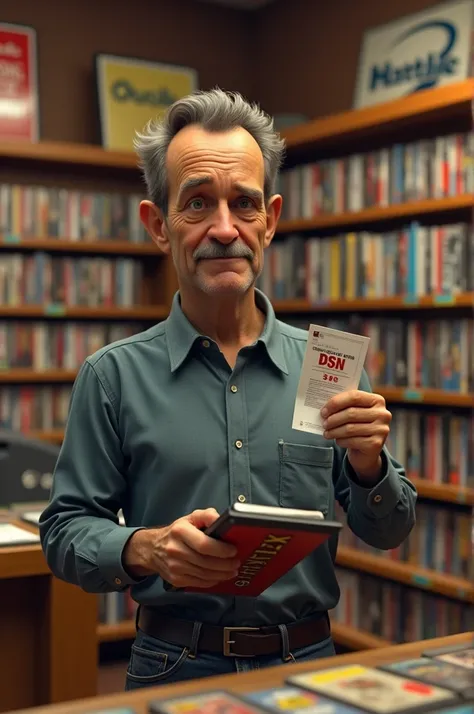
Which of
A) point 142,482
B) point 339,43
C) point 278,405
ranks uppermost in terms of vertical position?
point 339,43

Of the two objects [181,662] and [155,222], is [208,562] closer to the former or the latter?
[181,662]

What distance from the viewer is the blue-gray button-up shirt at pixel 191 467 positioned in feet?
4.94

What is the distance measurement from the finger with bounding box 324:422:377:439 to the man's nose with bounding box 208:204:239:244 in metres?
0.36

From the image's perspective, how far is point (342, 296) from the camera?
386 centimetres

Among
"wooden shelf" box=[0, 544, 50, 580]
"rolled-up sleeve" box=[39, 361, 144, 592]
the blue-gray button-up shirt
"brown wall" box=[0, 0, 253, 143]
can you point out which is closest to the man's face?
the blue-gray button-up shirt

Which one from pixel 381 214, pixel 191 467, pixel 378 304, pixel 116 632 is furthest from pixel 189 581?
pixel 116 632

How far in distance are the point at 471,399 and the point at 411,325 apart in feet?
1.42

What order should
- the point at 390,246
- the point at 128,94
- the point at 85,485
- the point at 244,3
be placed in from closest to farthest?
the point at 85,485, the point at 390,246, the point at 128,94, the point at 244,3

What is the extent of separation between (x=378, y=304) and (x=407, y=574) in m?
1.03

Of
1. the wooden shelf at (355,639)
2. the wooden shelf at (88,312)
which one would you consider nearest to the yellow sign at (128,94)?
the wooden shelf at (88,312)

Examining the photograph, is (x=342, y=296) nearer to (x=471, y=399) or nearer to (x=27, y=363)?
(x=471, y=399)

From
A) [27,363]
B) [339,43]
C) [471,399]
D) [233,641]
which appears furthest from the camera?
[339,43]

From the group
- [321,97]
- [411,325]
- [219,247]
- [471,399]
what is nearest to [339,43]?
[321,97]

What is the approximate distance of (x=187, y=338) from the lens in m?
1.63
